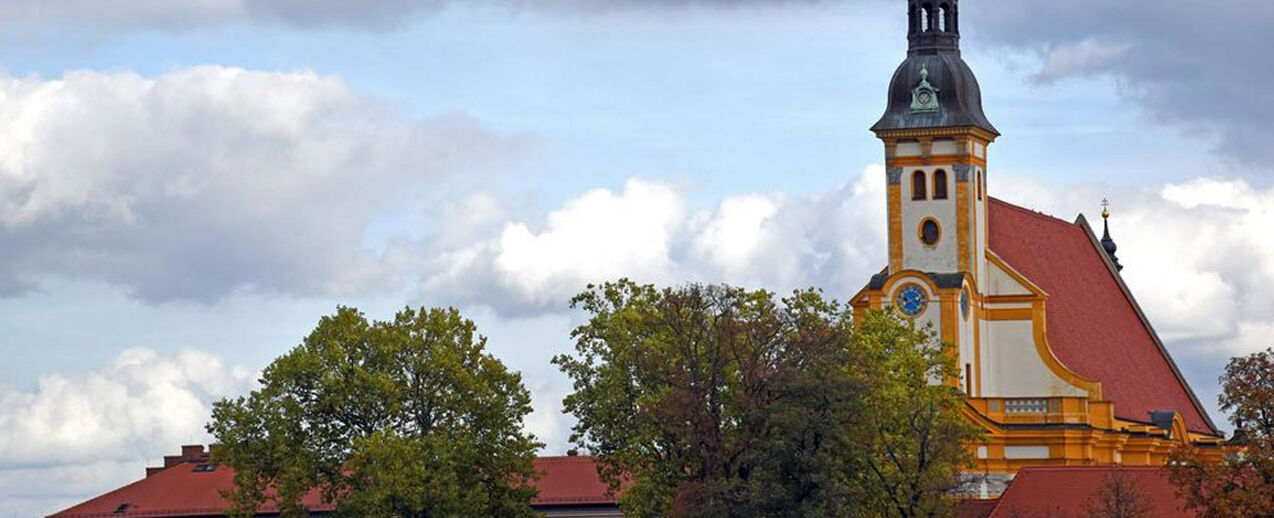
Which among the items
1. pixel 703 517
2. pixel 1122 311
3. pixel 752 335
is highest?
pixel 1122 311

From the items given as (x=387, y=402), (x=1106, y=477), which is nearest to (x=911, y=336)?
(x=1106, y=477)

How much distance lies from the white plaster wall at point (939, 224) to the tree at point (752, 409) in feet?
70.2

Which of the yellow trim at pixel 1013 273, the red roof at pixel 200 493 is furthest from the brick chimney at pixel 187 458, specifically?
the yellow trim at pixel 1013 273

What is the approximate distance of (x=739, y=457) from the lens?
3787 inches

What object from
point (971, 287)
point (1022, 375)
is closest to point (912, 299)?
point (971, 287)

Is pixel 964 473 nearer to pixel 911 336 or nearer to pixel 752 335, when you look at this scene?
pixel 911 336

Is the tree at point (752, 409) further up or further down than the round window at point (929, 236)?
further down

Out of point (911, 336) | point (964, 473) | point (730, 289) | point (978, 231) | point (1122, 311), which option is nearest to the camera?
point (730, 289)

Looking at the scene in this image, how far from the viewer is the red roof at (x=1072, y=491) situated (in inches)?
4094

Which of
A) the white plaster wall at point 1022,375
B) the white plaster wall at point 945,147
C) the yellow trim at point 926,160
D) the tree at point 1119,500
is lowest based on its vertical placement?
the tree at point 1119,500

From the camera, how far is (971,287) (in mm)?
128125

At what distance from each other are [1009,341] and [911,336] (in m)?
21.0

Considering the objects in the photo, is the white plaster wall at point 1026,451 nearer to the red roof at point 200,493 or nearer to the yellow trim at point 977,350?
the yellow trim at point 977,350

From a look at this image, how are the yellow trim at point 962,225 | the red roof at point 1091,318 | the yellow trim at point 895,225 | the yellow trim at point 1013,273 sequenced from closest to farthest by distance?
the yellow trim at point 962,225
the yellow trim at point 895,225
the yellow trim at point 1013,273
the red roof at point 1091,318
